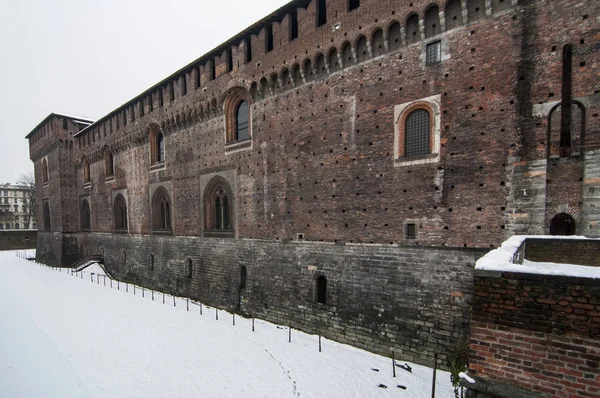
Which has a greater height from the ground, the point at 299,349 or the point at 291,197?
the point at 291,197

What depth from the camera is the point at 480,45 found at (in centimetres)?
787

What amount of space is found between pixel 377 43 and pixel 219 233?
415 inches

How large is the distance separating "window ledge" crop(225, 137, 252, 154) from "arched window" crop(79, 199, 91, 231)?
2055cm

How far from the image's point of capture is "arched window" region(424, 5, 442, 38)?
27.5ft

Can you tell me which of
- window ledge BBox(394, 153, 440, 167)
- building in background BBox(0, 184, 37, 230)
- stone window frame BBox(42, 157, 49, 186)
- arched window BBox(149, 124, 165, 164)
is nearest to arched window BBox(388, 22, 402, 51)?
window ledge BBox(394, 153, 440, 167)

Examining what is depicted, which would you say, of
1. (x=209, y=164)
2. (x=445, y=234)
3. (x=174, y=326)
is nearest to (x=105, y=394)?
(x=174, y=326)

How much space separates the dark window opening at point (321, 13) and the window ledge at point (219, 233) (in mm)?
9367

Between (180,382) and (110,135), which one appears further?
(110,135)

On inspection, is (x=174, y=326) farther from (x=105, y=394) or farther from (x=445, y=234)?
(x=445, y=234)

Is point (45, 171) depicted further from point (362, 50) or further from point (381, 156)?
point (381, 156)

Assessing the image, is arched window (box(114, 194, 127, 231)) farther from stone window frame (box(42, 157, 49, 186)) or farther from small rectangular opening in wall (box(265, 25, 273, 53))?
small rectangular opening in wall (box(265, 25, 273, 53))

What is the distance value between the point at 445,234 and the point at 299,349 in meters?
5.77

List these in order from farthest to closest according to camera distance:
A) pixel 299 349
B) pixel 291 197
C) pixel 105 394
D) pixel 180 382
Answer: pixel 291 197, pixel 299 349, pixel 180 382, pixel 105 394

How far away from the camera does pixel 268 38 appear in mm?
12461
